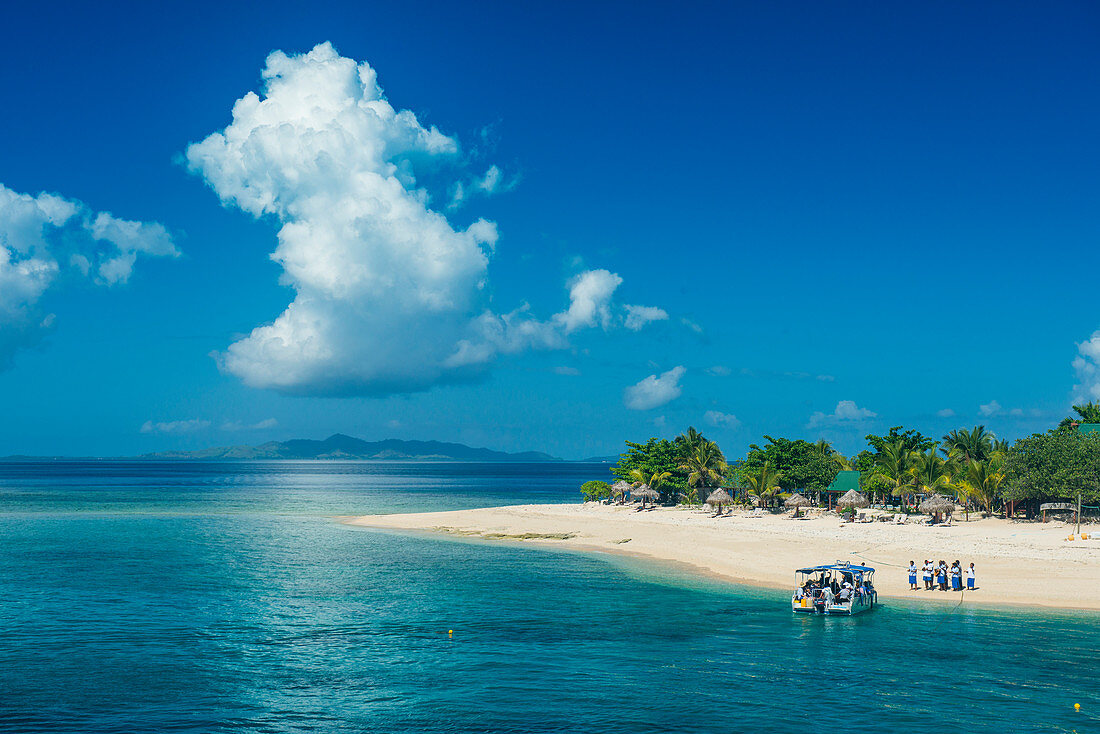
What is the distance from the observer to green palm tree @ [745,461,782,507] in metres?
86.5

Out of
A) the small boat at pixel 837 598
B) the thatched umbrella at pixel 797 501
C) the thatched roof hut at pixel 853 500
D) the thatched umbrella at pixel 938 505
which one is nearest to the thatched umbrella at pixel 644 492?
the thatched umbrella at pixel 797 501

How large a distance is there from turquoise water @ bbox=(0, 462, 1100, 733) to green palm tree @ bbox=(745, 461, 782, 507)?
37372 mm

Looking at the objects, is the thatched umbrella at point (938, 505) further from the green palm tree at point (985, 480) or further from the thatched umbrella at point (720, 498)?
the thatched umbrella at point (720, 498)

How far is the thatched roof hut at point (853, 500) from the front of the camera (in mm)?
77688

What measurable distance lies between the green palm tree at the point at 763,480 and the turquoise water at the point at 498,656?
37.4 metres

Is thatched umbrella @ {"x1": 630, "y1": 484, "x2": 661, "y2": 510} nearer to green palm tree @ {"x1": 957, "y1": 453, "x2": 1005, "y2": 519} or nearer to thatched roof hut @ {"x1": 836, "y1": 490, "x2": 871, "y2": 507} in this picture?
thatched roof hut @ {"x1": 836, "y1": 490, "x2": 871, "y2": 507}

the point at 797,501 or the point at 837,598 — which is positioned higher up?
the point at 797,501

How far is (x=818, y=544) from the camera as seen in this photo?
60.6 m

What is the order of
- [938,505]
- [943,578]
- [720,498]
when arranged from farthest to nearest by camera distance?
[720,498] < [938,505] < [943,578]

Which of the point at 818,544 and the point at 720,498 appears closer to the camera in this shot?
the point at 818,544

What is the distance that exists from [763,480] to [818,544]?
2636cm

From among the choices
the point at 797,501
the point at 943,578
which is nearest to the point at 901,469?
the point at 797,501

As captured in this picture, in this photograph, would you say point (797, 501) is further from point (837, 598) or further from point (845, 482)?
point (837, 598)

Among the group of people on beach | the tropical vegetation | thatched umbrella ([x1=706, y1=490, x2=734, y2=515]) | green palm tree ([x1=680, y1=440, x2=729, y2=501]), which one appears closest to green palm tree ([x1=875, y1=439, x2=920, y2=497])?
the tropical vegetation
